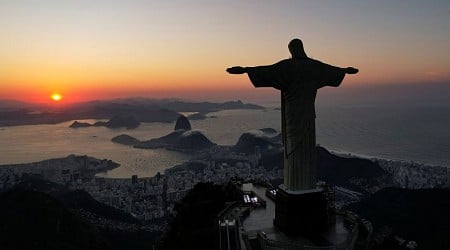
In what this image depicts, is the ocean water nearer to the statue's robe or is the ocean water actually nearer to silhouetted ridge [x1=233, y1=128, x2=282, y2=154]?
silhouetted ridge [x1=233, y1=128, x2=282, y2=154]

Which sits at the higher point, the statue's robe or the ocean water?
the statue's robe

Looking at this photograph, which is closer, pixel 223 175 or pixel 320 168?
pixel 320 168

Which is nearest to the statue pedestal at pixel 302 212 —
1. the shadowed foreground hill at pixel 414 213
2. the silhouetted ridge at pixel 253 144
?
the shadowed foreground hill at pixel 414 213

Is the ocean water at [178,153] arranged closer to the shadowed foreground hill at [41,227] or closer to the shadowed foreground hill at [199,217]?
the shadowed foreground hill at [41,227]

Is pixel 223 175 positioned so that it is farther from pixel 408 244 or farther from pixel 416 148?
pixel 416 148

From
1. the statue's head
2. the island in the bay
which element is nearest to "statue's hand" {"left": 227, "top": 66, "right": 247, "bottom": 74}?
the statue's head

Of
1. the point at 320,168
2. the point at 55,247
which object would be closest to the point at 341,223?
the point at 55,247

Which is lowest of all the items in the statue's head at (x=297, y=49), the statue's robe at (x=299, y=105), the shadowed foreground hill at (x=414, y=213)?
the shadowed foreground hill at (x=414, y=213)
